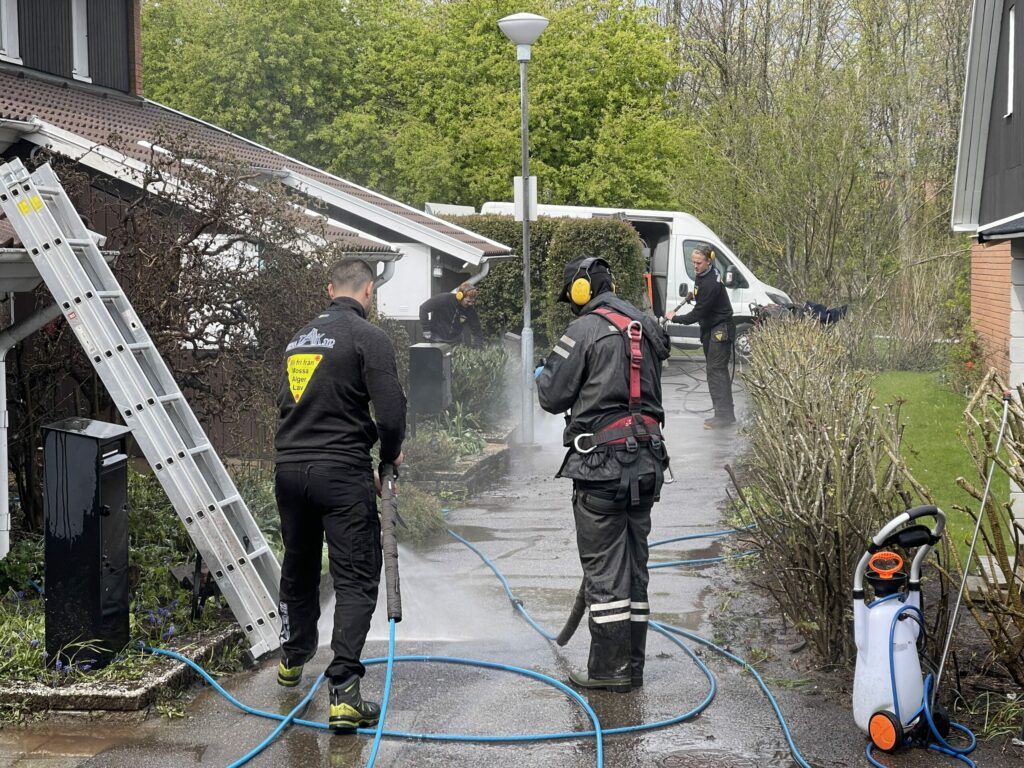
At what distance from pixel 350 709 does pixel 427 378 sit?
672 cm

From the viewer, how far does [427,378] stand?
11836 millimetres

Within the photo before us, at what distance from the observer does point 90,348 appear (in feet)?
20.4

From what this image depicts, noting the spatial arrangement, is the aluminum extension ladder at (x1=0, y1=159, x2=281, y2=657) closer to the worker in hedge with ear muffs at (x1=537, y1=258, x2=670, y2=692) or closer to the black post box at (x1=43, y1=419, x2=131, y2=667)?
the black post box at (x1=43, y1=419, x2=131, y2=667)

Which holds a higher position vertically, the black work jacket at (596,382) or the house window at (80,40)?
the house window at (80,40)

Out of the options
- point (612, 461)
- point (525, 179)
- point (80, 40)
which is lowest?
point (612, 461)

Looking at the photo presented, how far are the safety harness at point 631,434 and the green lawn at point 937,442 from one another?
185 centimetres

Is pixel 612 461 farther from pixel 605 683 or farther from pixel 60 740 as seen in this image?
pixel 60 740

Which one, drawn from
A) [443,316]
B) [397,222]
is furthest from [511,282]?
[443,316]

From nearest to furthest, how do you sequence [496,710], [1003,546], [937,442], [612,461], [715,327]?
[1003,546], [496,710], [612,461], [937,442], [715,327]

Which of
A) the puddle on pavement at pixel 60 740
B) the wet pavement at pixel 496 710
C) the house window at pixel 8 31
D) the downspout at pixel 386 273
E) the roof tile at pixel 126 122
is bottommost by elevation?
the wet pavement at pixel 496 710

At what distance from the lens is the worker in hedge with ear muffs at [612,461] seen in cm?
584

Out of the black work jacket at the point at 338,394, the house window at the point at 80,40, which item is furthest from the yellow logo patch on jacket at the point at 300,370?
the house window at the point at 80,40

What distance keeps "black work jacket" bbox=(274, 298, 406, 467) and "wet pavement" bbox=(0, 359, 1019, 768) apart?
1189 millimetres

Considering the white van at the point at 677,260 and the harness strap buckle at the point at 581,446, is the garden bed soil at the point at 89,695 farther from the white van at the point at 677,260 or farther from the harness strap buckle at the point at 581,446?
the white van at the point at 677,260
